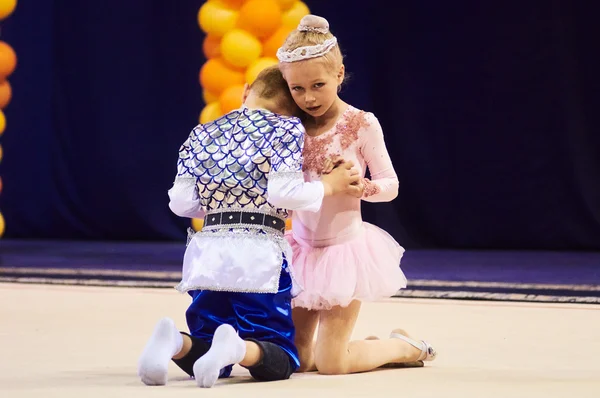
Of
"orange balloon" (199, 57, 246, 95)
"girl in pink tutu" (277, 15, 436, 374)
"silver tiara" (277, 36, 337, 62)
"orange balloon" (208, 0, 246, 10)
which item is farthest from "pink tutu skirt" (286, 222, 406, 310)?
"orange balloon" (208, 0, 246, 10)

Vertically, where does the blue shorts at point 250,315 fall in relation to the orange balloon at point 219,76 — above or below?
below

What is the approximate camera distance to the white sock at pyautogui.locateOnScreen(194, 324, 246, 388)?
2127 millimetres

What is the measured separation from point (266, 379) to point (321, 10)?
464 centimetres

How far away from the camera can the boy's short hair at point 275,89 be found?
255cm

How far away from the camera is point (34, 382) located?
2299 millimetres

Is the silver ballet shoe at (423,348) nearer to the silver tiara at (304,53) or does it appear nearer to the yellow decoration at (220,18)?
the silver tiara at (304,53)

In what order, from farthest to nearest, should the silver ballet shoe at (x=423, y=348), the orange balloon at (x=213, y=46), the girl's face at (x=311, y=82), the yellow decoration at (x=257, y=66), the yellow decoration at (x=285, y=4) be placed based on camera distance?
the orange balloon at (x=213, y=46) → the yellow decoration at (x=285, y=4) → the yellow decoration at (x=257, y=66) → the silver ballet shoe at (x=423, y=348) → the girl's face at (x=311, y=82)

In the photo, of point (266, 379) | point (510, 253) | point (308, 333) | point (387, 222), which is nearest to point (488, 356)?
point (308, 333)

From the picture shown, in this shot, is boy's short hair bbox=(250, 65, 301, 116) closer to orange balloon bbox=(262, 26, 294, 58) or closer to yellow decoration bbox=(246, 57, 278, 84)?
yellow decoration bbox=(246, 57, 278, 84)

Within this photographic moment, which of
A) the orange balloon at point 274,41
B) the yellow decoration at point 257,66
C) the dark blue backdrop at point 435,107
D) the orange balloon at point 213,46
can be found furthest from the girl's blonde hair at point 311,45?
the dark blue backdrop at point 435,107

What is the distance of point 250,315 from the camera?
7.77 ft

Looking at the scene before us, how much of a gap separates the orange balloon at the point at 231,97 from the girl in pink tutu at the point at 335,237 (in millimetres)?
2472

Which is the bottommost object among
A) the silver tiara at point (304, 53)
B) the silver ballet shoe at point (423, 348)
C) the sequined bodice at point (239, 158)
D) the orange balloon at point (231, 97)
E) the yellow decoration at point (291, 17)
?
the silver ballet shoe at point (423, 348)

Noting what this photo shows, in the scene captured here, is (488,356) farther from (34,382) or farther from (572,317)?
(34,382)
